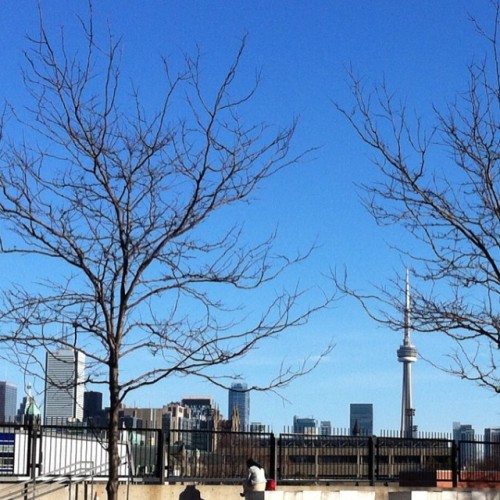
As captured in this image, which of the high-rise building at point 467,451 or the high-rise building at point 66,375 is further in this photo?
the high-rise building at point 467,451

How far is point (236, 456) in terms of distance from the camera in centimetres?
2520

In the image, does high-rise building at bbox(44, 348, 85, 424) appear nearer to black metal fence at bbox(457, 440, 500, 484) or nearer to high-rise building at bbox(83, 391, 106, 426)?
high-rise building at bbox(83, 391, 106, 426)

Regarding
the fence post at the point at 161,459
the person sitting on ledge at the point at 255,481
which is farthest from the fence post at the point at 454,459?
the fence post at the point at 161,459

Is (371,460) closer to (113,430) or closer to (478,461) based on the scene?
(478,461)

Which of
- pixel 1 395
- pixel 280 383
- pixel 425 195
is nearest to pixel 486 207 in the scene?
pixel 425 195

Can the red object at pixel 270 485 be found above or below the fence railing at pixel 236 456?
below

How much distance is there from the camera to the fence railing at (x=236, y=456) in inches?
883

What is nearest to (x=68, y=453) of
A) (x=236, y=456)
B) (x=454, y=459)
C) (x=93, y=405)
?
(x=93, y=405)

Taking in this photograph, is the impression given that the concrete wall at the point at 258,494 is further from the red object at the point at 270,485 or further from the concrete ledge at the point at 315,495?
the red object at the point at 270,485

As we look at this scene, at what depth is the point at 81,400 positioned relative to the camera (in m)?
17.1

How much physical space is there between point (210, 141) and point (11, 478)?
978cm

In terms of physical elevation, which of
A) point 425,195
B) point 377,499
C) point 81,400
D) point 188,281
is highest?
point 425,195

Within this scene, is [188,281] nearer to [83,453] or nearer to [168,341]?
[168,341]

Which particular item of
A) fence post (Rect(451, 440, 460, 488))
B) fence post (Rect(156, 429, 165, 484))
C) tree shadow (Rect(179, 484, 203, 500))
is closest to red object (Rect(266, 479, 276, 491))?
tree shadow (Rect(179, 484, 203, 500))
